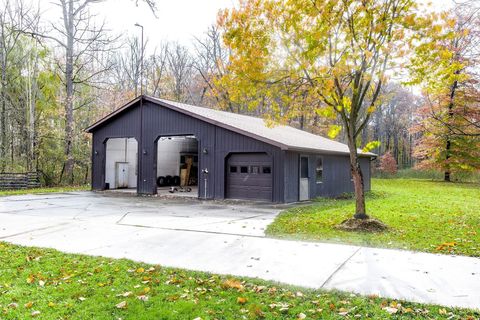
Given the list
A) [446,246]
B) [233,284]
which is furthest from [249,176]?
[233,284]

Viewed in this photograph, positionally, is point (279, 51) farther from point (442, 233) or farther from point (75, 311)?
point (75, 311)

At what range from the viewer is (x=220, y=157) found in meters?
16.2

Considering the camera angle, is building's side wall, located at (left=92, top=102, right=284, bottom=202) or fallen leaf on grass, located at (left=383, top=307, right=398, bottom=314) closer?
fallen leaf on grass, located at (left=383, top=307, right=398, bottom=314)

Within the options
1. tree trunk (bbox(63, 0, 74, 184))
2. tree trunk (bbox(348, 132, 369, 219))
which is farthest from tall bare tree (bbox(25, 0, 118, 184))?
tree trunk (bbox(348, 132, 369, 219))

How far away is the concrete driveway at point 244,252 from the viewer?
4.93 m

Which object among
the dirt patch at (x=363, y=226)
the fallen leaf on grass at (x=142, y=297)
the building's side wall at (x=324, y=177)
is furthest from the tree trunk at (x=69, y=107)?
the fallen leaf on grass at (x=142, y=297)

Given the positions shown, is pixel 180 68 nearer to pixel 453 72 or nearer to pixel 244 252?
pixel 453 72

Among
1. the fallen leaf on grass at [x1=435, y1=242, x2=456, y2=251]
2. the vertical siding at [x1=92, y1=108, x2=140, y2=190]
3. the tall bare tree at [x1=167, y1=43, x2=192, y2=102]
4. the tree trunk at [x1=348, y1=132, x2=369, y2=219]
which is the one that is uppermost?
the tall bare tree at [x1=167, y1=43, x2=192, y2=102]

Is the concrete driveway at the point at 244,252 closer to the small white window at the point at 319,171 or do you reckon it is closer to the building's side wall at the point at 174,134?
the building's side wall at the point at 174,134

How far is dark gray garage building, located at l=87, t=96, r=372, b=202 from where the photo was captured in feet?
49.9

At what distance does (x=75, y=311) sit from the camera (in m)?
4.07

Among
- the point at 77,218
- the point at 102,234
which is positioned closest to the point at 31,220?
the point at 77,218

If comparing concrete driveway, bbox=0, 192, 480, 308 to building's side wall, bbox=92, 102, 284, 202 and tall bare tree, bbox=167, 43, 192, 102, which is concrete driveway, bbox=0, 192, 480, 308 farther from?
tall bare tree, bbox=167, 43, 192, 102

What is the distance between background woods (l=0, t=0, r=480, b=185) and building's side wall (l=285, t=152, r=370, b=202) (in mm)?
2257
